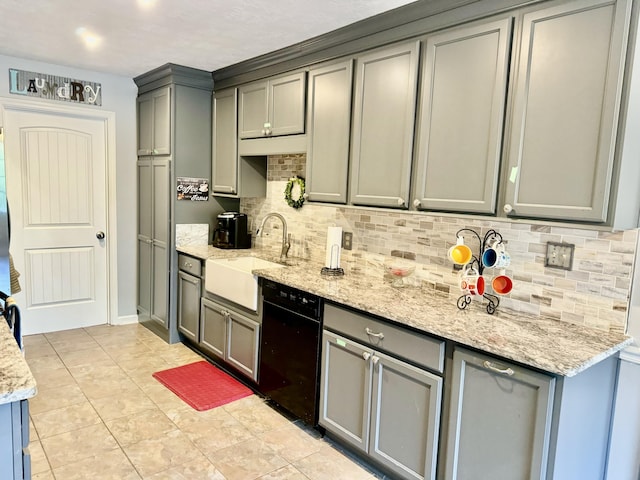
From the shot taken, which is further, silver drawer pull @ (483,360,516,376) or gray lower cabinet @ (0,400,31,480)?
silver drawer pull @ (483,360,516,376)

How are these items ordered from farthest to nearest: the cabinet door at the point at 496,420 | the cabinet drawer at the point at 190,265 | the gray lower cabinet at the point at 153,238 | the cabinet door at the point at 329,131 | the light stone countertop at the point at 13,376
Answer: the gray lower cabinet at the point at 153,238
the cabinet drawer at the point at 190,265
the cabinet door at the point at 329,131
the cabinet door at the point at 496,420
the light stone countertop at the point at 13,376

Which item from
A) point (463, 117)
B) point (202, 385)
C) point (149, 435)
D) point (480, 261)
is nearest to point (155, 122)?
point (202, 385)

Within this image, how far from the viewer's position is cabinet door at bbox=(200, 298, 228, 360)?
11.1 feet

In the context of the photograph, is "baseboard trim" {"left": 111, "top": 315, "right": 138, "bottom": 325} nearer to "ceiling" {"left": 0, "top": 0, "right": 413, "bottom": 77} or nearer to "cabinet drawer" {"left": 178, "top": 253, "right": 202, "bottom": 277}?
"cabinet drawer" {"left": 178, "top": 253, "right": 202, "bottom": 277}

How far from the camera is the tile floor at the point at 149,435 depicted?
228 cm

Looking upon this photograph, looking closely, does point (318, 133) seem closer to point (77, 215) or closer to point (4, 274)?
point (4, 274)

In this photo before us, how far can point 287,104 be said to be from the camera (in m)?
3.14

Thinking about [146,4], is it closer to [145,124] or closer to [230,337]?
[145,124]

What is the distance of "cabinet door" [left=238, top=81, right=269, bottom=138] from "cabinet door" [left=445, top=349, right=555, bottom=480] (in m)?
2.31

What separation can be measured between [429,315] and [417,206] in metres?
A: 0.56

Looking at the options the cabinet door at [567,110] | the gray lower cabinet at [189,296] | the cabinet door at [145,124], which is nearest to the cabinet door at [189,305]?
the gray lower cabinet at [189,296]

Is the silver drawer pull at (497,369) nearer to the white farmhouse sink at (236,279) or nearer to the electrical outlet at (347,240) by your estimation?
the electrical outlet at (347,240)

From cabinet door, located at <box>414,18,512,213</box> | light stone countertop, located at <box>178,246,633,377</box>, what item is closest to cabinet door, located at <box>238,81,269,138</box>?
light stone countertop, located at <box>178,246,633,377</box>

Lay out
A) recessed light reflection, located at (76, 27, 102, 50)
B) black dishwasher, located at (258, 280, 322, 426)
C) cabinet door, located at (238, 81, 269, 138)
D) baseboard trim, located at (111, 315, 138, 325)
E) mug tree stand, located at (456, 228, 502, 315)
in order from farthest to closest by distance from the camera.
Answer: baseboard trim, located at (111, 315, 138, 325)
cabinet door, located at (238, 81, 269, 138)
recessed light reflection, located at (76, 27, 102, 50)
black dishwasher, located at (258, 280, 322, 426)
mug tree stand, located at (456, 228, 502, 315)
